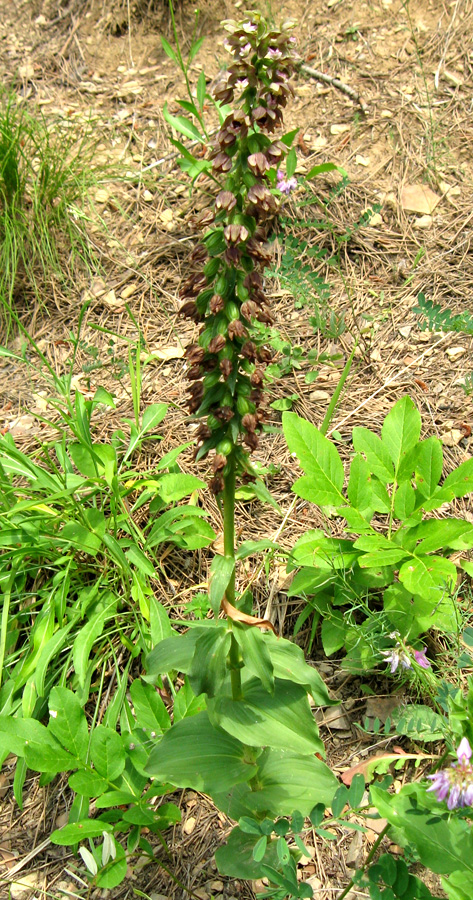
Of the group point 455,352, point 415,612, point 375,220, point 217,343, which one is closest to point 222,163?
point 217,343

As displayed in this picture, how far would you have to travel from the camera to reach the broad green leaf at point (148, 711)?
2.78 metres

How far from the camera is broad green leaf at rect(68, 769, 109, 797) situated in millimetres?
2562

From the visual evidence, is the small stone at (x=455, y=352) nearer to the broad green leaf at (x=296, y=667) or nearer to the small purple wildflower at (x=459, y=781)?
the broad green leaf at (x=296, y=667)

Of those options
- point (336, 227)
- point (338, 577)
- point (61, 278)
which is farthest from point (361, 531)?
point (61, 278)

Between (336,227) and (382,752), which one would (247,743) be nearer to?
(382,752)

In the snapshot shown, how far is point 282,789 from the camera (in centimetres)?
258

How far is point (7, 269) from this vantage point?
467 centimetres

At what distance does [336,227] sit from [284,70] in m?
2.98

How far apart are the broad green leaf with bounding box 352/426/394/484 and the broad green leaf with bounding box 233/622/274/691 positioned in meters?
1.21

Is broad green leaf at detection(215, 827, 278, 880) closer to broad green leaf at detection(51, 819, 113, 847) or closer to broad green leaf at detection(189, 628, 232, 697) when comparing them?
broad green leaf at detection(51, 819, 113, 847)

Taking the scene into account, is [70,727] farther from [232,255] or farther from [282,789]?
[232,255]

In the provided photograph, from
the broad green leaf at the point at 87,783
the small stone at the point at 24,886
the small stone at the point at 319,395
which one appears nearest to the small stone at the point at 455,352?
the small stone at the point at 319,395

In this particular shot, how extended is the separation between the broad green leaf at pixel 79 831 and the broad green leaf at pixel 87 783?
0.32ft

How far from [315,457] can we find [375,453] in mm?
282
